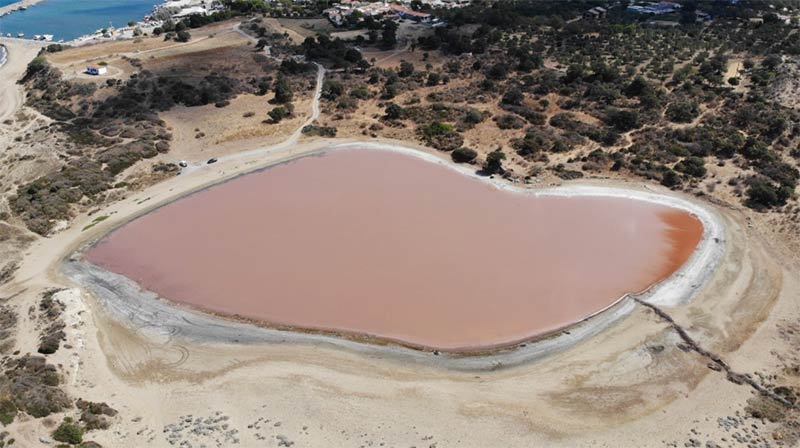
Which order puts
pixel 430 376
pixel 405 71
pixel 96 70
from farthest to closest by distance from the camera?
pixel 405 71, pixel 96 70, pixel 430 376

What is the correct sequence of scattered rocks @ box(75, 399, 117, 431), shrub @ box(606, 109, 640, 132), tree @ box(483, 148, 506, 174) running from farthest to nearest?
shrub @ box(606, 109, 640, 132), tree @ box(483, 148, 506, 174), scattered rocks @ box(75, 399, 117, 431)

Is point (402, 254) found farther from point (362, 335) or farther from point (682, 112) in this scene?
point (682, 112)

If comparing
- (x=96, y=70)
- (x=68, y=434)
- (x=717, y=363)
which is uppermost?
(x=96, y=70)

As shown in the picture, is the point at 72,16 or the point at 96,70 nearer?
the point at 96,70

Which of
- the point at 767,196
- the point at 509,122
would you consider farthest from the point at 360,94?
the point at 767,196

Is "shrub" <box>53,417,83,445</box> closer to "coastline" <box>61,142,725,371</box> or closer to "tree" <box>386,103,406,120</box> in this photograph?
"coastline" <box>61,142,725,371</box>

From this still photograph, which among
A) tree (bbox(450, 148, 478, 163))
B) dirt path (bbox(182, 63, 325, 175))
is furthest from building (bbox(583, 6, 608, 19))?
tree (bbox(450, 148, 478, 163))

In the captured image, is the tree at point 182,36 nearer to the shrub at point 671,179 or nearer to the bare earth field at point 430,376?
the bare earth field at point 430,376
